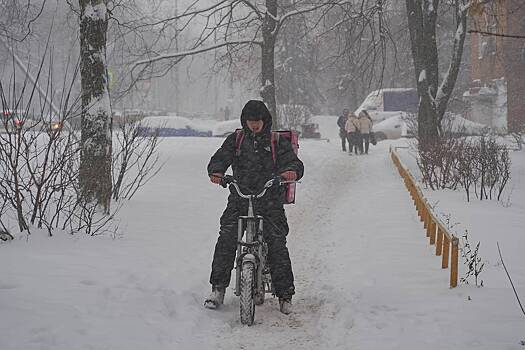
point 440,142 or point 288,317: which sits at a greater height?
point 440,142

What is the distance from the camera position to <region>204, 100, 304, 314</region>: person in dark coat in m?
5.66

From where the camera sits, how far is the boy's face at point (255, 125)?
18.6 ft

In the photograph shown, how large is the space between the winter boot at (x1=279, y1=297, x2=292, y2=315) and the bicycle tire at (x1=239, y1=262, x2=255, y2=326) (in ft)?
1.54

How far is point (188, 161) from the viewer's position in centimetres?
1550

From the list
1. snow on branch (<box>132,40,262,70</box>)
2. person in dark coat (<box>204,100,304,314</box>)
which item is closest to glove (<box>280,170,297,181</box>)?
person in dark coat (<box>204,100,304,314</box>)

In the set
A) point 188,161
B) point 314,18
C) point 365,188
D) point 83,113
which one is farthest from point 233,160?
point 314,18

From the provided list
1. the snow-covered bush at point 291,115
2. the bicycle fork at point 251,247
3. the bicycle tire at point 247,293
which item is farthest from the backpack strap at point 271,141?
the snow-covered bush at point 291,115

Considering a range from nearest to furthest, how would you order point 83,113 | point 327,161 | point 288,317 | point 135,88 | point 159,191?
point 288,317 → point 83,113 → point 159,191 → point 135,88 → point 327,161

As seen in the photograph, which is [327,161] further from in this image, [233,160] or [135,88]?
[233,160]

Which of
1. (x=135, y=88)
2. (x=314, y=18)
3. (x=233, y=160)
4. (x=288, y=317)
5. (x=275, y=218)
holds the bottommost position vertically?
(x=288, y=317)

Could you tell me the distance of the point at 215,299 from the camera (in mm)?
5656

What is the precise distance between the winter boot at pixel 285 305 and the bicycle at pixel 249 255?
0.86 ft

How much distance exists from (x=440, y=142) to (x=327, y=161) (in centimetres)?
613

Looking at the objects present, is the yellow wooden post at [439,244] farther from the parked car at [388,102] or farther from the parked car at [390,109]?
the parked car at [388,102]
